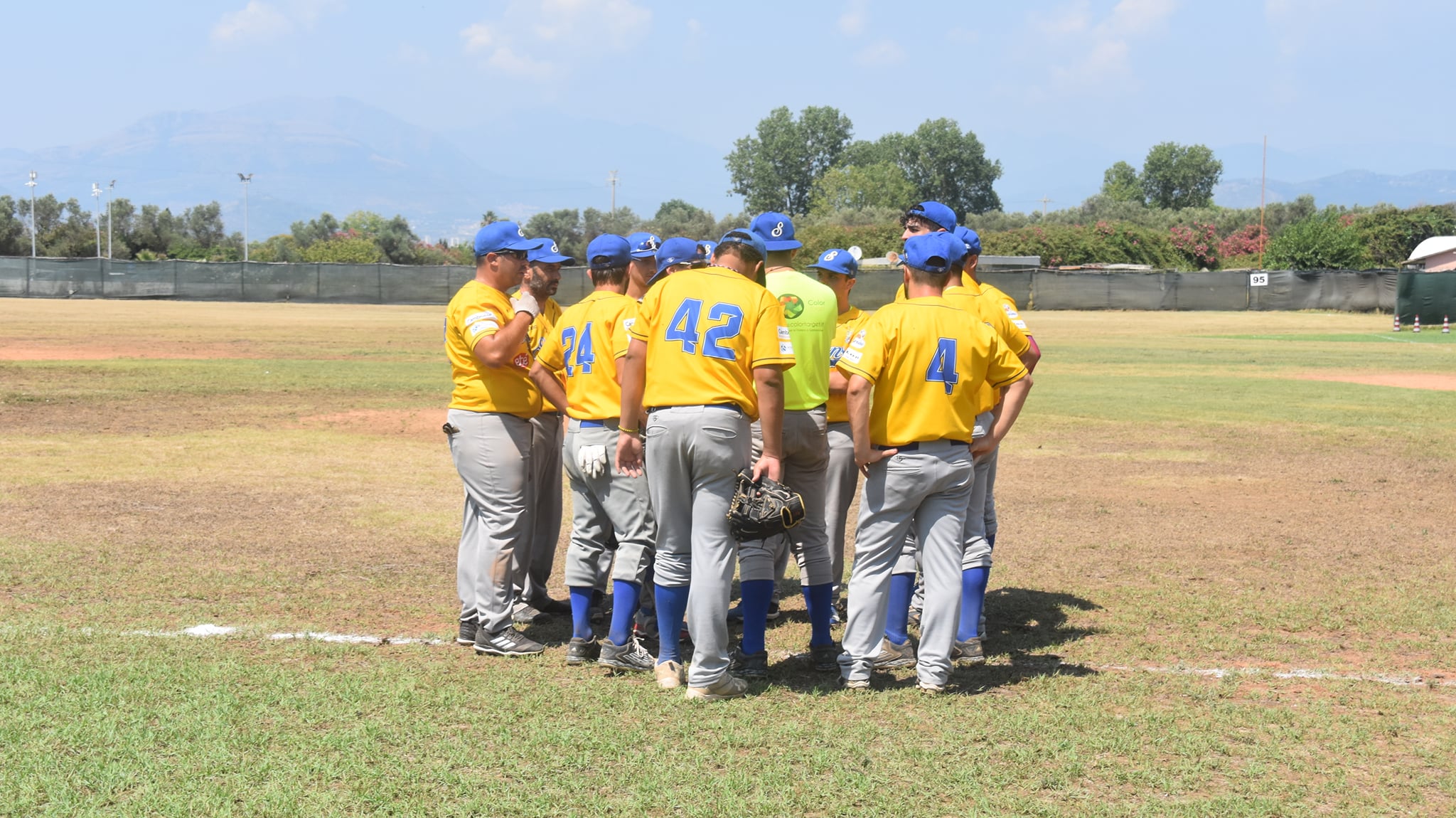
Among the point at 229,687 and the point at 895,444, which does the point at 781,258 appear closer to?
the point at 895,444

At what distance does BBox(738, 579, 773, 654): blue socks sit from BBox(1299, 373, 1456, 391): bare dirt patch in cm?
1880

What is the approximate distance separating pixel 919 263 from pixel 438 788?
296cm

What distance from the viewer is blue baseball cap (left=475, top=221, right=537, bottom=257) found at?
589cm

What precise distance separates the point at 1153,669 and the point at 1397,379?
19.2 meters

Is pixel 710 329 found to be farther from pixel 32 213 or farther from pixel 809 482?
pixel 32 213

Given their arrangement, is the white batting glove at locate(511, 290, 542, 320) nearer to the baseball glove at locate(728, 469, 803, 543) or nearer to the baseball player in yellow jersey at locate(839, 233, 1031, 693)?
the baseball glove at locate(728, 469, 803, 543)

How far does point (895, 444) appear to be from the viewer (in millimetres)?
5184

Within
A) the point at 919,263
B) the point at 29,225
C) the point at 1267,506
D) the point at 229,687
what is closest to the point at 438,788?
the point at 229,687

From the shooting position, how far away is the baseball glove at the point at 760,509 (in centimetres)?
497

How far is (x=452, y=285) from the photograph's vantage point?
51.2 metres

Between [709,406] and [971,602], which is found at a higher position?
[709,406]

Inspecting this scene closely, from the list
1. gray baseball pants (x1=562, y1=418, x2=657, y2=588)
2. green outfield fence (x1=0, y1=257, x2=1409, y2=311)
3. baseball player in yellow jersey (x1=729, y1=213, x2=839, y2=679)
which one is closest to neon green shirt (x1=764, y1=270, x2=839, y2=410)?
baseball player in yellow jersey (x1=729, y1=213, x2=839, y2=679)

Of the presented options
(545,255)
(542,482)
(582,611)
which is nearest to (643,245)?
(545,255)

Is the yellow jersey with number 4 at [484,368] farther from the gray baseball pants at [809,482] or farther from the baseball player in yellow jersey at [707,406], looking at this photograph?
the gray baseball pants at [809,482]
